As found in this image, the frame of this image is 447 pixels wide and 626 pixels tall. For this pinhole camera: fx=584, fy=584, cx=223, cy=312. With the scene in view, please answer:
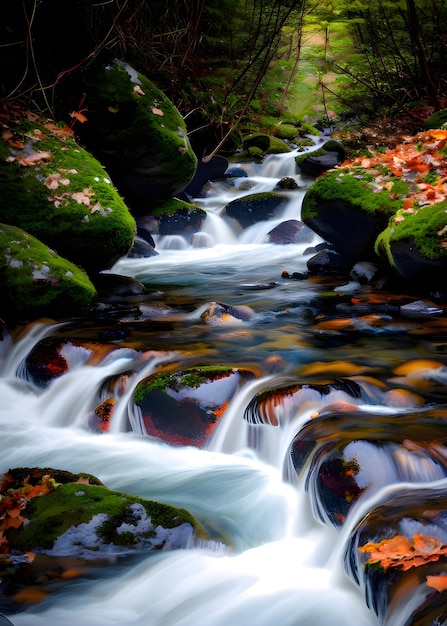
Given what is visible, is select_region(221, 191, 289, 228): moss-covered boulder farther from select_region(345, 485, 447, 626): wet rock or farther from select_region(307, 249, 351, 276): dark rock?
select_region(345, 485, 447, 626): wet rock

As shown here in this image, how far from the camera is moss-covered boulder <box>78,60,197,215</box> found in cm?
918

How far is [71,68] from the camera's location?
8703mm

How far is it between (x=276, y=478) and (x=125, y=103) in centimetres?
724

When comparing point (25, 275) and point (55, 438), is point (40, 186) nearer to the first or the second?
point (25, 275)

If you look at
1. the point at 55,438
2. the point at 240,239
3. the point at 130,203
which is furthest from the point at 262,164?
the point at 55,438

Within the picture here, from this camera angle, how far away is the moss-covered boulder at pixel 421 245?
6328mm

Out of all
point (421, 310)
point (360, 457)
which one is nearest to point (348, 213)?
point (421, 310)

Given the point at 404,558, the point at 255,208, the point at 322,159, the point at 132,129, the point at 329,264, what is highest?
the point at 132,129

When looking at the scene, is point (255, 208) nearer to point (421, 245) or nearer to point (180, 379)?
point (421, 245)

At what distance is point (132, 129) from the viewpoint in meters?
9.36

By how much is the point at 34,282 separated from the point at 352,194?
4.45 metres

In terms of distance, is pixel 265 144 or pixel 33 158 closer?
pixel 33 158

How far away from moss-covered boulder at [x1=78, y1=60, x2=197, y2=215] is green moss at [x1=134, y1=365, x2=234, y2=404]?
5.84 m

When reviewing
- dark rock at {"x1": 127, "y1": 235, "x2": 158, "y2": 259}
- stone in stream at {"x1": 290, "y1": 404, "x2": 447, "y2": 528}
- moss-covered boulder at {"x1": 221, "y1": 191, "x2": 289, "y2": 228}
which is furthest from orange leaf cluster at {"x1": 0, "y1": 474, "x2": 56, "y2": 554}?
moss-covered boulder at {"x1": 221, "y1": 191, "x2": 289, "y2": 228}
